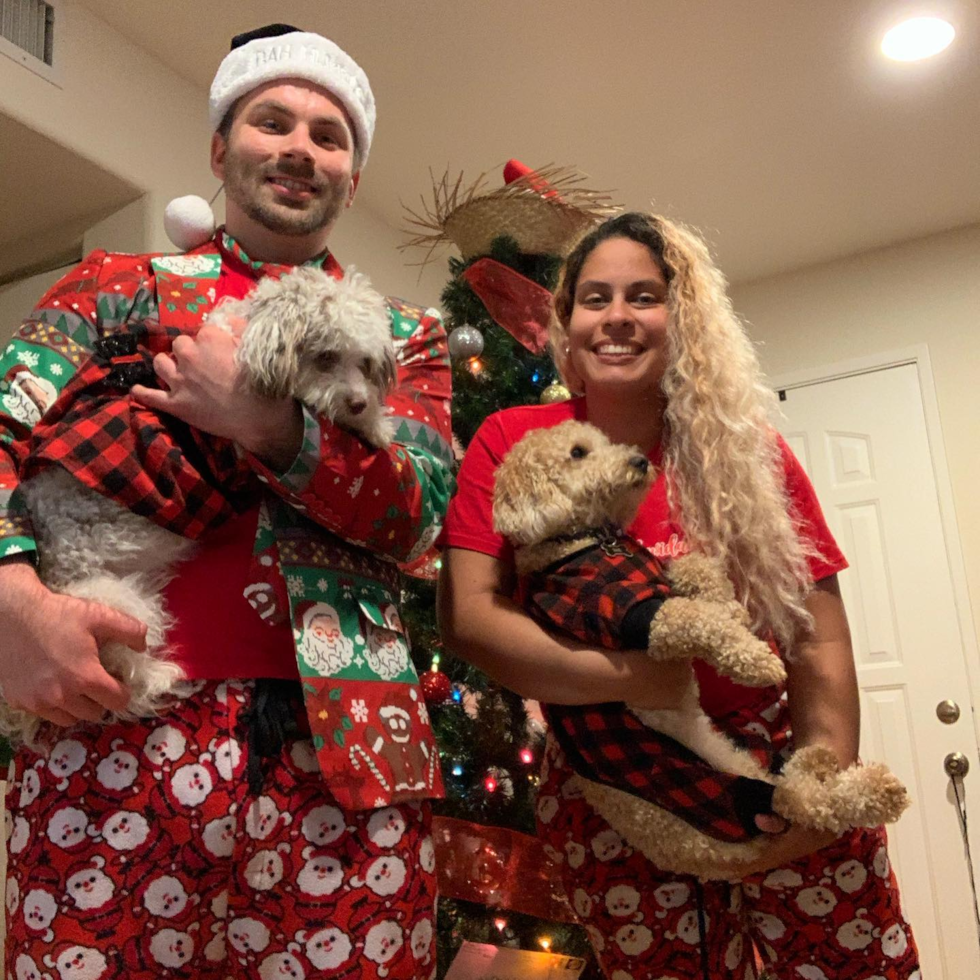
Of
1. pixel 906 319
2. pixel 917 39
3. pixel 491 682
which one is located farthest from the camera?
pixel 906 319

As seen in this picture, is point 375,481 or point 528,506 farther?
point 528,506

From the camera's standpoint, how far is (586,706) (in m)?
1.18

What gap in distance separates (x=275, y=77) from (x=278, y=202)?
24cm

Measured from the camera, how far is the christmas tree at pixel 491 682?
198 cm

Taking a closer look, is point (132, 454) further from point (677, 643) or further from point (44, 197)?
point (44, 197)

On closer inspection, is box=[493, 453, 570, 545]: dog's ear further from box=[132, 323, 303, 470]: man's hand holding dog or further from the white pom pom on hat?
the white pom pom on hat

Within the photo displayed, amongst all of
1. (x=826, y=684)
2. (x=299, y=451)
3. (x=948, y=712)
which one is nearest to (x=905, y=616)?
(x=948, y=712)

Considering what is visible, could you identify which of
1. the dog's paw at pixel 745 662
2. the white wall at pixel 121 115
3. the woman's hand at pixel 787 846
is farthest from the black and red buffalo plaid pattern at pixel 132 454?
the white wall at pixel 121 115

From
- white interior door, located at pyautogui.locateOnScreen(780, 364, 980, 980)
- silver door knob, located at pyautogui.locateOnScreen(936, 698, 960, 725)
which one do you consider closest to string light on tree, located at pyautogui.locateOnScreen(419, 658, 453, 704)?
white interior door, located at pyautogui.locateOnScreen(780, 364, 980, 980)

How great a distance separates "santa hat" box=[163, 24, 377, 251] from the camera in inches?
52.2

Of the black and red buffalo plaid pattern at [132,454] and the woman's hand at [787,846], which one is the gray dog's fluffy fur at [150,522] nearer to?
the black and red buffalo plaid pattern at [132,454]

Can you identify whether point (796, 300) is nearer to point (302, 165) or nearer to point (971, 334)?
point (971, 334)

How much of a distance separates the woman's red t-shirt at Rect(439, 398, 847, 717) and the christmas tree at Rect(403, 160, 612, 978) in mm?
486

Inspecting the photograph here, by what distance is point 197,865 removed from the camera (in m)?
0.93
